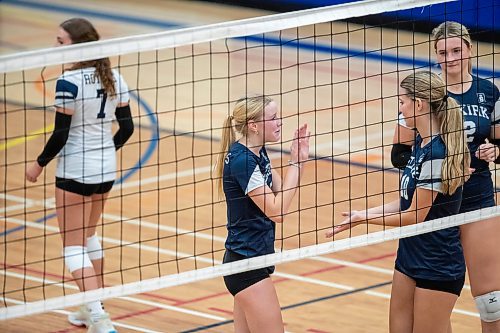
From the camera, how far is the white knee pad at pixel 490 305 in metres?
7.18

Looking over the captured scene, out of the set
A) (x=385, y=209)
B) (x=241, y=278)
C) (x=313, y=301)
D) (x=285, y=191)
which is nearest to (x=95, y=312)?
(x=313, y=301)

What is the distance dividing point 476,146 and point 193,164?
10.4ft

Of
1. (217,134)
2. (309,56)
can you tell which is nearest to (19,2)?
(309,56)

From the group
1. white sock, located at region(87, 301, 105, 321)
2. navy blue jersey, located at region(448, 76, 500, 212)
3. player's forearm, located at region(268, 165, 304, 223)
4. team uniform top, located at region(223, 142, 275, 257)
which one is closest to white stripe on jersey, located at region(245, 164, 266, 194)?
team uniform top, located at region(223, 142, 275, 257)

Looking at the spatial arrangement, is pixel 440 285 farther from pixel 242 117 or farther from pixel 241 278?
pixel 242 117

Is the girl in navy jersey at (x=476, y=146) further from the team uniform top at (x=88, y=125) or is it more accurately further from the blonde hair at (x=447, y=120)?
the team uniform top at (x=88, y=125)

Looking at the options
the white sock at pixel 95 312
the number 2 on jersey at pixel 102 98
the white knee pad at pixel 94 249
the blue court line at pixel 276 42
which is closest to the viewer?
the number 2 on jersey at pixel 102 98

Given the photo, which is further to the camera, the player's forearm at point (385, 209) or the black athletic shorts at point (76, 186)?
the black athletic shorts at point (76, 186)

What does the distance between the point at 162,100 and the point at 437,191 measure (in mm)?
8995

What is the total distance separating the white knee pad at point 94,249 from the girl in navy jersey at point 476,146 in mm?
2474

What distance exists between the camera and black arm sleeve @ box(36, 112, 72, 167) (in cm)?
800

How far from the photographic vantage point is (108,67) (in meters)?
8.19

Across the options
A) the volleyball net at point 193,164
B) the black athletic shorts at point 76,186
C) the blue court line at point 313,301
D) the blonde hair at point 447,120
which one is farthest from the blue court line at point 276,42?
the blonde hair at point 447,120

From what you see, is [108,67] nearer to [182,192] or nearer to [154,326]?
[154,326]
